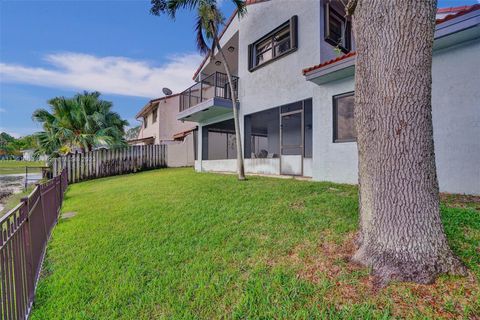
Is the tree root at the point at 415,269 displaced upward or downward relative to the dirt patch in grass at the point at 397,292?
upward

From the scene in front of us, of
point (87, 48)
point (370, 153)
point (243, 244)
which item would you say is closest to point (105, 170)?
point (87, 48)

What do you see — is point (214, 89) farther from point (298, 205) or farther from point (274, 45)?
point (298, 205)

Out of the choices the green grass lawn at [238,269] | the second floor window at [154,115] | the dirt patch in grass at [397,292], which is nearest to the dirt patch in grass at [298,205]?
the green grass lawn at [238,269]

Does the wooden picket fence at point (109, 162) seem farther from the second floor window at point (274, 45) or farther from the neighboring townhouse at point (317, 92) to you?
the second floor window at point (274, 45)

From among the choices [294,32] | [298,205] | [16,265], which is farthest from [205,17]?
[16,265]

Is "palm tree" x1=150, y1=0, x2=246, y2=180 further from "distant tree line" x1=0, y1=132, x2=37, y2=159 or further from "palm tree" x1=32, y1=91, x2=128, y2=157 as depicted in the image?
"distant tree line" x1=0, y1=132, x2=37, y2=159

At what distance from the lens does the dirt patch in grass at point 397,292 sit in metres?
1.96

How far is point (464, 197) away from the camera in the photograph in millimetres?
4766

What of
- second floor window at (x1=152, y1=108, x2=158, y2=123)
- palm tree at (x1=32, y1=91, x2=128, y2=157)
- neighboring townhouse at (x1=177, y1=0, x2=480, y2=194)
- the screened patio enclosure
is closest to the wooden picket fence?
palm tree at (x1=32, y1=91, x2=128, y2=157)

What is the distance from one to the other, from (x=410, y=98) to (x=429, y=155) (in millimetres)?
593

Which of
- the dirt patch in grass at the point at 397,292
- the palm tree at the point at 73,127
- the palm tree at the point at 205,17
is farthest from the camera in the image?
the palm tree at the point at 73,127

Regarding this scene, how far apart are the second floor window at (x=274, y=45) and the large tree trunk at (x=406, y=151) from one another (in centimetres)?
660

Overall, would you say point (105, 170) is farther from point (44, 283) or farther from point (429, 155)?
point (429, 155)

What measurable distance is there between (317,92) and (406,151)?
18.7 ft
